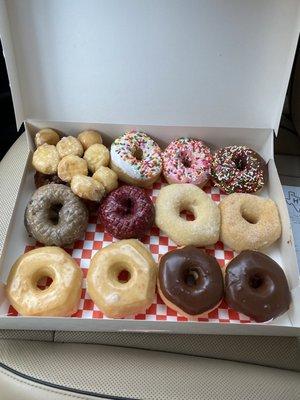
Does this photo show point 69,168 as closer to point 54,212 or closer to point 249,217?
point 54,212

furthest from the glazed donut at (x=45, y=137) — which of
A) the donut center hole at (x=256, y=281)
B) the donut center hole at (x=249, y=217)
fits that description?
the donut center hole at (x=256, y=281)

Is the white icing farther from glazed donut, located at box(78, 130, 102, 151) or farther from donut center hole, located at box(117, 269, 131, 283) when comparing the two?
donut center hole, located at box(117, 269, 131, 283)

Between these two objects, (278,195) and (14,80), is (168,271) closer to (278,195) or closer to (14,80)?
(278,195)

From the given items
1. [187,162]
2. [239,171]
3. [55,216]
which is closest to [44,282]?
[55,216]

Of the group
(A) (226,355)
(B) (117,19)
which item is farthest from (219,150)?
(A) (226,355)

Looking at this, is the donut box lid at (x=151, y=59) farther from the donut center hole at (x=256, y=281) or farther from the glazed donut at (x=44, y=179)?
the donut center hole at (x=256, y=281)

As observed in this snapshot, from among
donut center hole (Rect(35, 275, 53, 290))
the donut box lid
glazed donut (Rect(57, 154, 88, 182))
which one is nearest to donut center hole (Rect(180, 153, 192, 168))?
the donut box lid
